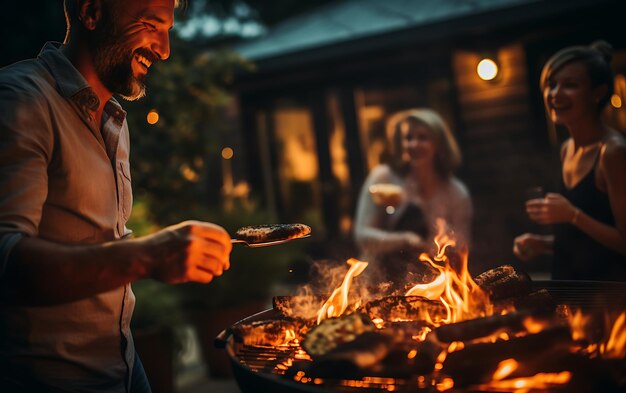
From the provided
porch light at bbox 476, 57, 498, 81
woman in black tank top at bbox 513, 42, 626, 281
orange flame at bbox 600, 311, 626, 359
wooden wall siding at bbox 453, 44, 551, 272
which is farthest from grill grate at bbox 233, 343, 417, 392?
porch light at bbox 476, 57, 498, 81

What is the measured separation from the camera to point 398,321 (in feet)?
7.71

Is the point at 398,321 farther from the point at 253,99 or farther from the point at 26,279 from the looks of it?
the point at 253,99

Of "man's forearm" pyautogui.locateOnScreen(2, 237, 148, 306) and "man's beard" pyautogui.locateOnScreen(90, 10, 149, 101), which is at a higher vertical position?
"man's beard" pyautogui.locateOnScreen(90, 10, 149, 101)

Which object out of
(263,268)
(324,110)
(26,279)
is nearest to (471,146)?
(324,110)

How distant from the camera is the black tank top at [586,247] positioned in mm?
2963

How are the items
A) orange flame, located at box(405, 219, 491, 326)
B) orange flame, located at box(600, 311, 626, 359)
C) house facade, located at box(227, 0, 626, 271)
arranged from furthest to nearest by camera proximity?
house facade, located at box(227, 0, 626, 271) < orange flame, located at box(405, 219, 491, 326) < orange flame, located at box(600, 311, 626, 359)

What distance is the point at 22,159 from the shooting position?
161 centimetres

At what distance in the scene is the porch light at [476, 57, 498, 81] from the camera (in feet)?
23.5

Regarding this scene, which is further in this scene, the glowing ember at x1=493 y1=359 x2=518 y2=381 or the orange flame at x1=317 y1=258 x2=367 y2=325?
the orange flame at x1=317 y1=258 x2=367 y2=325

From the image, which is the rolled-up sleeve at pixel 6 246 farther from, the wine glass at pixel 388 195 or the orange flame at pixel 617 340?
the wine glass at pixel 388 195

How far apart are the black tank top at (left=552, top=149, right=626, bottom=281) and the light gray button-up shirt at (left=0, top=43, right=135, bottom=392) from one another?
97.1 inches

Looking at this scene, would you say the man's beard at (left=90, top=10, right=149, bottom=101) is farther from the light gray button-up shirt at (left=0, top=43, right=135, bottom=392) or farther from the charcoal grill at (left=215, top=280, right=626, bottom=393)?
the charcoal grill at (left=215, top=280, right=626, bottom=393)

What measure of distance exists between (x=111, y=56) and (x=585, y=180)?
2528mm

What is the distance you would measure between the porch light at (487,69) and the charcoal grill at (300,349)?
4.97 meters
